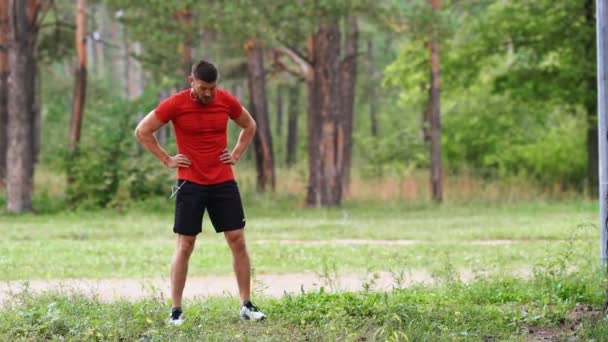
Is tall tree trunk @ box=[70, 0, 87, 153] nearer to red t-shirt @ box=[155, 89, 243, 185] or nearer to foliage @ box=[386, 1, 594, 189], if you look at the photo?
foliage @ box=[386, 1, 594, 189]

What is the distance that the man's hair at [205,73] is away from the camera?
7547mm

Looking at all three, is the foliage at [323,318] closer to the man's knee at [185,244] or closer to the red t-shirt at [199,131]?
the man's knee at [185,244]

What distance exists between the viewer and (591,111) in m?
30.1

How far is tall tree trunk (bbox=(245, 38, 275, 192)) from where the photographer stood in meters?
30.8

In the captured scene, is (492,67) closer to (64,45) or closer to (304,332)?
(64,45)

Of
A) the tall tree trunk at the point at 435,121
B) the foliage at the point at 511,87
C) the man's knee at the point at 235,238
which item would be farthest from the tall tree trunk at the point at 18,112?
the man's knee at the point at 235,238

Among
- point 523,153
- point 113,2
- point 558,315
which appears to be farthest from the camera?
point 523,153

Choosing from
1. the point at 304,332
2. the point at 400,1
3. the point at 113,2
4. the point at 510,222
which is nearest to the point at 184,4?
the point at 113,2

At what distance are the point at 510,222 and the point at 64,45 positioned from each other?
19.6 metres

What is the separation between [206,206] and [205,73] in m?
1.07

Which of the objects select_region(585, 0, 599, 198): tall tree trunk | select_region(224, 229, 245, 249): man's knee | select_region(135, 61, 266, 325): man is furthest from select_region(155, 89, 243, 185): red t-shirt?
select_region(585, 0, 599, 198): tall tree trunk

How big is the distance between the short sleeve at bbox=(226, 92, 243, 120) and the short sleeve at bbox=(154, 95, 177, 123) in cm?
45

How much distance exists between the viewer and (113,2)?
90.2 feet

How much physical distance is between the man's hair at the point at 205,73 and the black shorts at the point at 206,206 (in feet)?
2.72
